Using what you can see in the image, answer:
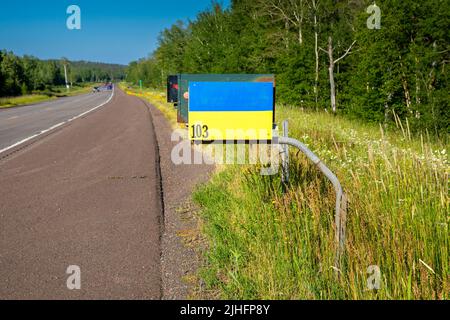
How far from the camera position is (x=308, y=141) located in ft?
27.7

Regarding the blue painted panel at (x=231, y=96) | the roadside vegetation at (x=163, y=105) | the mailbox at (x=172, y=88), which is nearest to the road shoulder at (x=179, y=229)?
the blue painted panel at (x=231, y=96)

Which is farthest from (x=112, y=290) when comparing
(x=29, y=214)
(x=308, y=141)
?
(x=308, y=141)

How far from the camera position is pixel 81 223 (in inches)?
203

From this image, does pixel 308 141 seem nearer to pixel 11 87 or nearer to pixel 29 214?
pixel 29 214

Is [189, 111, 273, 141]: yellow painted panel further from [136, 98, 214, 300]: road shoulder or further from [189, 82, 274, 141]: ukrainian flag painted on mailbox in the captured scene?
[136, 98, 214, 300]: road shoulder

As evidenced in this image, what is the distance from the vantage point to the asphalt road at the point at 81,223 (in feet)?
11.8

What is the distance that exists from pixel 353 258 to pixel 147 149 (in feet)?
27.9

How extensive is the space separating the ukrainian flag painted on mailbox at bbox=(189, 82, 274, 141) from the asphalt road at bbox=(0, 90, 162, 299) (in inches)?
67.1

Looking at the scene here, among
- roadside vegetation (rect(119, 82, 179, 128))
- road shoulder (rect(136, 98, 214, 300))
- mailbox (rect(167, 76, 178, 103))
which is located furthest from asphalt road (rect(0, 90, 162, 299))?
roadside vegetation (rect(119, 82, 179, 128))

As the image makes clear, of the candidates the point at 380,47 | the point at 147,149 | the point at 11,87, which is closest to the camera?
the point at 147,149

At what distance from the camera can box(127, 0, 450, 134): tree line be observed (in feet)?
65.4

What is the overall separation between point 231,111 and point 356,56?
27.1 meters

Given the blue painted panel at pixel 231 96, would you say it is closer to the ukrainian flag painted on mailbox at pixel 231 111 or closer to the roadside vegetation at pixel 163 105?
→ the ukrainian flag painted on mailbox at pixel 231 111

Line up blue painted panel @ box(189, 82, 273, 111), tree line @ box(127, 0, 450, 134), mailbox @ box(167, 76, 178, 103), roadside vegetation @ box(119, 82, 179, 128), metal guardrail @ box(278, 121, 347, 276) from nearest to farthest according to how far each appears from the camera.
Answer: blue painted panel @ box(189, 82, 273, 111) < metal guardrail @ box(278, 121, 347, 276) < mailbox @ box(167, 76, 178, 103) < roadside vegetation @ box(119, 82, 179, 128) < tree line @ box(127, 0, 450, 134)
